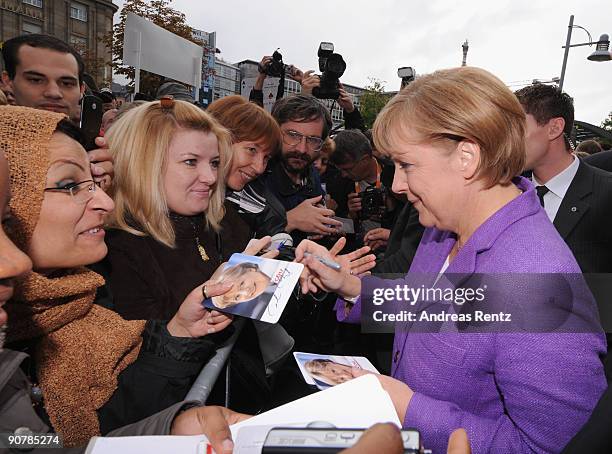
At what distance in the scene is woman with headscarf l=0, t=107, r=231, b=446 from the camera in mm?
1457

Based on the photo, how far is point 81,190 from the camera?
66.4 inches

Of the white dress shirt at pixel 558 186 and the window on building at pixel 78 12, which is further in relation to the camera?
the window on building at pixel 78 12

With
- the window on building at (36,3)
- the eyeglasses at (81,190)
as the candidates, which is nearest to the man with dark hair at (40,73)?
the eyeglasses at (81,190)

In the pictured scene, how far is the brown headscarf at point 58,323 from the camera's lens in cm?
143

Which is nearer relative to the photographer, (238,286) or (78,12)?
(238,286)

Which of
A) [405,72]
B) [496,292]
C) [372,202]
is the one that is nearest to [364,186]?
[372,202]

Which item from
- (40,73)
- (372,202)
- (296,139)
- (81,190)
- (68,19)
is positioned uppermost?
(68,19)

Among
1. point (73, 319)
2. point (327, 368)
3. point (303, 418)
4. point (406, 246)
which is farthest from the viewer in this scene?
point (406, 246)

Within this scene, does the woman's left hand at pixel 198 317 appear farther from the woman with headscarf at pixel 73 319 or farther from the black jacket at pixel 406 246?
the black jacket at pixel 406 246

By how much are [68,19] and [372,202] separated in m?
47.2

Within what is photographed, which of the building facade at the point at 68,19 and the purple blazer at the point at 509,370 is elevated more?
the building facade at the point at 68,19

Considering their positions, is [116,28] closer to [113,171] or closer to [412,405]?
[113,171]

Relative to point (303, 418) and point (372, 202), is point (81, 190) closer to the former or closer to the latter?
point (303, 418)

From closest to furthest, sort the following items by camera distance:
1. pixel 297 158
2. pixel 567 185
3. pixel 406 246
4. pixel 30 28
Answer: pixel 406 246, pixel 567 185, pixel 297 158, pixel 30 28
